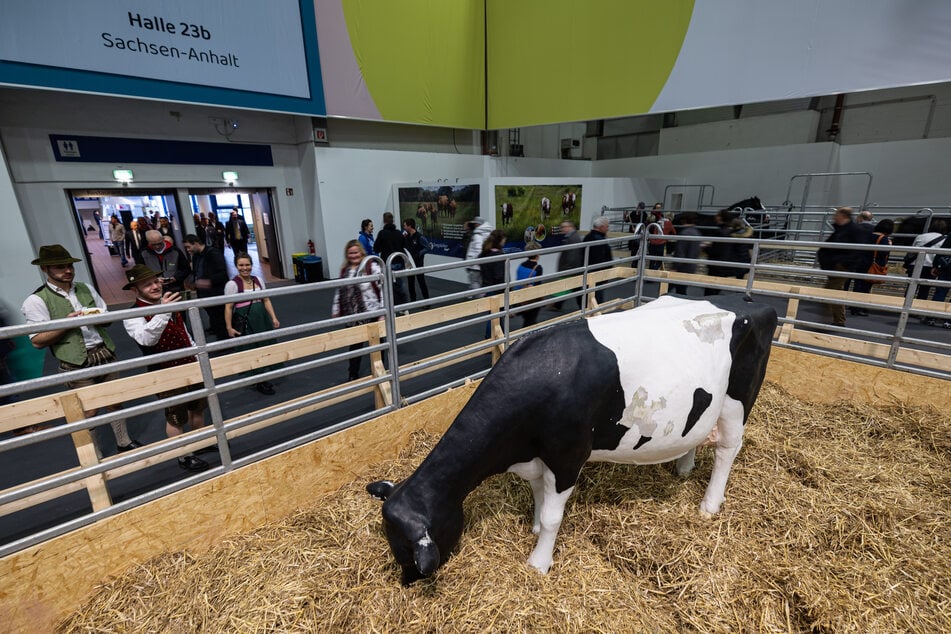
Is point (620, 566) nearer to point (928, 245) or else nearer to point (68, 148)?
point (928, 245)

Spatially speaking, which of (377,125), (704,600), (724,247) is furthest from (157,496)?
(377,125)

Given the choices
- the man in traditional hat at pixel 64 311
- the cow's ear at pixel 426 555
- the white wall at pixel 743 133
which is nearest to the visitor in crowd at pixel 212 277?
the man in traditional hat at pixel 64 311

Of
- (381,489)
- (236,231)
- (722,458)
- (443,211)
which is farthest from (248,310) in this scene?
(236,231)

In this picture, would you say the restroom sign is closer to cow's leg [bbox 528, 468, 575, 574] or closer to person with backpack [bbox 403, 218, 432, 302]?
person with backpack [bbox 403, 218, 432, 302]

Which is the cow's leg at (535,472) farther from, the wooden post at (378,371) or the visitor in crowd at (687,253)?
the visitor in crowd at (687,253)

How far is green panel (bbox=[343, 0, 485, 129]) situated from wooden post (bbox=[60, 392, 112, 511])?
10.0m

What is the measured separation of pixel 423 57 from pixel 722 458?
11820mm

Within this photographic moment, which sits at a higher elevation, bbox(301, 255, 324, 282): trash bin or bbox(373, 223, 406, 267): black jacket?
bbox(373, 223, 406, 267): black jacket

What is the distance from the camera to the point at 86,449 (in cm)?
222

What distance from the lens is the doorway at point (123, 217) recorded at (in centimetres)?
824

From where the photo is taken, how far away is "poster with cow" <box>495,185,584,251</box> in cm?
957

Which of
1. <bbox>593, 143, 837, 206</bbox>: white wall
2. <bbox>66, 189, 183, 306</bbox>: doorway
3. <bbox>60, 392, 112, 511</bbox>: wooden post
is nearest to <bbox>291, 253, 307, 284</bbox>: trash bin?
<bbox>66, 189, 183, 306</bbox>: doorway

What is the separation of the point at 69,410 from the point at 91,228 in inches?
619

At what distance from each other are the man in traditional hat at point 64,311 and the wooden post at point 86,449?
3.29 feet
